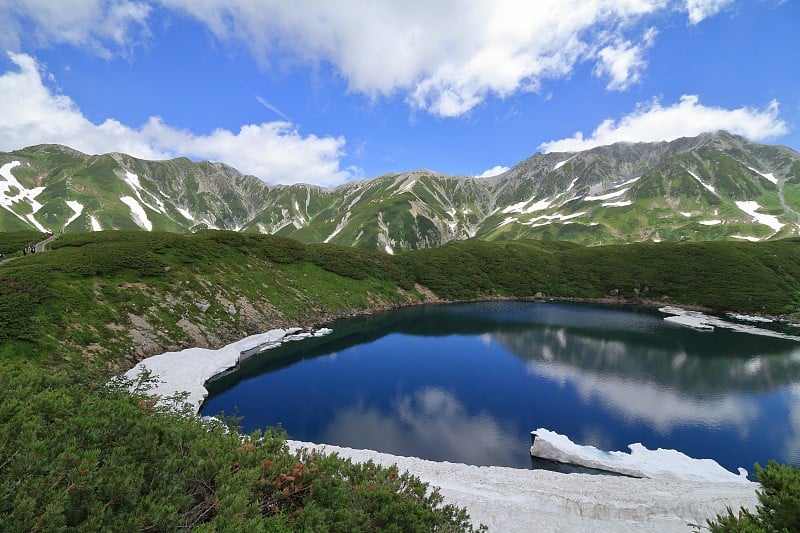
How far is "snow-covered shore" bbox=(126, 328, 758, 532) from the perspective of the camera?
21641 mm

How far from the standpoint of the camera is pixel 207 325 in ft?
200

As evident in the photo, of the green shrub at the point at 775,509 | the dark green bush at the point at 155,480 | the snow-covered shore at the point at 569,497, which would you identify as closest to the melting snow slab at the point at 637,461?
the snow-covered shore at the point at 569,497

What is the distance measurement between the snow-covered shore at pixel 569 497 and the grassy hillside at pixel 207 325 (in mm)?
3648

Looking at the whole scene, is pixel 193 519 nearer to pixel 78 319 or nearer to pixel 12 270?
pixel 78 319

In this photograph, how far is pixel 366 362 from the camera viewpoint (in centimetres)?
5928

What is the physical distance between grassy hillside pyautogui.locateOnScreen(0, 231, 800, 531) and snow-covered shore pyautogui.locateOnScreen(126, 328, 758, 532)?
12.0 feet

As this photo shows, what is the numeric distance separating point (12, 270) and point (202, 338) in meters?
27.3

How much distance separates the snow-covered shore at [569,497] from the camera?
21641 millimetres

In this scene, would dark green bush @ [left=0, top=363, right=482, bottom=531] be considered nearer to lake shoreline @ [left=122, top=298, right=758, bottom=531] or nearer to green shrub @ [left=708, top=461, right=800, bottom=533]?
lake shoreline @ [left=122, top=298, right=758, bottom=531]

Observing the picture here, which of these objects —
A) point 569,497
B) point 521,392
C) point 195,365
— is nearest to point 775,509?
point 569,497

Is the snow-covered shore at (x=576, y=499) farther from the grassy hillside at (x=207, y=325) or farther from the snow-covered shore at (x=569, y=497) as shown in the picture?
the grassy hillside at (x=207, y=325)

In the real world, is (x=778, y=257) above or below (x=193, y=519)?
above

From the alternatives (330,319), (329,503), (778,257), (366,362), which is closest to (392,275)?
(330,319)

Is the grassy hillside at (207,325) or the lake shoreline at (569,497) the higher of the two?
the grassy hillside at (207,325)
